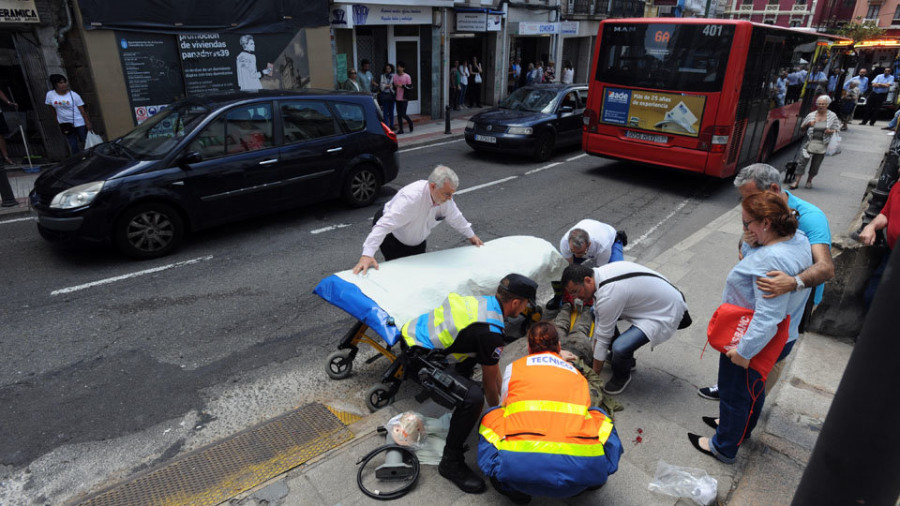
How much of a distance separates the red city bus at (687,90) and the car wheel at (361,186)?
4.91m

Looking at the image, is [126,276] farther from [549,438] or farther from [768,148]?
[768,148]

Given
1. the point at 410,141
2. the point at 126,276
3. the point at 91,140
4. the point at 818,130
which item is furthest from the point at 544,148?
the point at 91,140

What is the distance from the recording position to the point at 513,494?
9.70 feet

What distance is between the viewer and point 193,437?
12.5 ft

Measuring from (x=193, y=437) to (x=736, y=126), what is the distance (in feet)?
32.0

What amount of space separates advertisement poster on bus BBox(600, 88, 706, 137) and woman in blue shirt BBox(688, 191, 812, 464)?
703cm

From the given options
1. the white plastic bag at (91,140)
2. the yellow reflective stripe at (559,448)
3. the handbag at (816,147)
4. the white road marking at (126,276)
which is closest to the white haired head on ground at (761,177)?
the yellow reflective stripe at (559,448)

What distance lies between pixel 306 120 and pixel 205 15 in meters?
7.02

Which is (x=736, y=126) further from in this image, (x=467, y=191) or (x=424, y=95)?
(x=424, y=95)

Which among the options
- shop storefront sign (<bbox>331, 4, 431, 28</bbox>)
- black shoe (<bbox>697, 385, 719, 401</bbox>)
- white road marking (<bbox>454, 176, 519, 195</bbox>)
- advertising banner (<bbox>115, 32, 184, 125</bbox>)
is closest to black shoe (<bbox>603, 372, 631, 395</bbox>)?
black shoe (<bbox>697, 385, 719, 401</bbox>)

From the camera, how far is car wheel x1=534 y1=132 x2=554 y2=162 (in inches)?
476

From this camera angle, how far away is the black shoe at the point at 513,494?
2.93 m

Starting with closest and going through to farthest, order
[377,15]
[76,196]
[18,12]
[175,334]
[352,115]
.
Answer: [175,334] → [76,196] → [352,115] → [18,12] → [377,15]

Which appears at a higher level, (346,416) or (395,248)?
(395,248)
